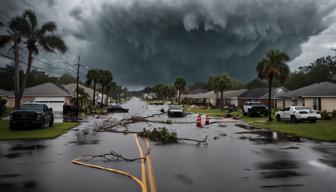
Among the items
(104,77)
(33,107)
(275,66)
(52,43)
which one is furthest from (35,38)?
(104,77)

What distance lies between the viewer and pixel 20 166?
9.98 meters

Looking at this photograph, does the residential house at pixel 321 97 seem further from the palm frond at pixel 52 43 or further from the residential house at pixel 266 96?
the palm frond at pixel 52 43

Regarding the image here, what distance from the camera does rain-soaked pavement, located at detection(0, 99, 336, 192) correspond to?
7.56 meters

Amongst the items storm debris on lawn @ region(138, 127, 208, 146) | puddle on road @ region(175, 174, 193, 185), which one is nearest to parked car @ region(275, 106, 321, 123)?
storm debris on lawn @ region(138, 127, 208, 146)

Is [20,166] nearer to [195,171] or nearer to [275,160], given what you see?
[195,171]

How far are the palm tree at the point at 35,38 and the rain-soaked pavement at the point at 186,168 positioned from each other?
25262 millimetres

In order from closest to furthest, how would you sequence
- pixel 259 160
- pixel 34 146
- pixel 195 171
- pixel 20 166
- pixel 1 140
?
1. pixel 195 171
2. pixel 20 166
3. pixel 259 160
4. pixel 34 146
5. pixel 1 140

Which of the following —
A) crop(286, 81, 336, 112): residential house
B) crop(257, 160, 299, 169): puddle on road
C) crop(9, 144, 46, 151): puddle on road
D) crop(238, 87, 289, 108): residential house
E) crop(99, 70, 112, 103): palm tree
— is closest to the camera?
crop(257, 160, 299, 169): puddle on road

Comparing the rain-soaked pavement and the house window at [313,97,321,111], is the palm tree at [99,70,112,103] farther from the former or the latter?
the rain-soaked pavement

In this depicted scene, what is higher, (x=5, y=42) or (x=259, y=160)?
(x=5, y=42)

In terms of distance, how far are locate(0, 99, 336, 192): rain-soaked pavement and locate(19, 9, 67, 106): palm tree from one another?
25262mm

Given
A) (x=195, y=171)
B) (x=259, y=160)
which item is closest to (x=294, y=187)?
(x=195, y=171)

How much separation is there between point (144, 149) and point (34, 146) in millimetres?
5168

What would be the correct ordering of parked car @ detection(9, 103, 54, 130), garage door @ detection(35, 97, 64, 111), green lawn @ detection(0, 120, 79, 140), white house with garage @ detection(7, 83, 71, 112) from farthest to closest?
garage door @ detection(35, 97, 64, 111) < white house with garage @ detection(7, 83, 71, 112) < parked car @ detection(9, 103, 54, 130) < green lawn @ detection(0, 120, 79, 140)
